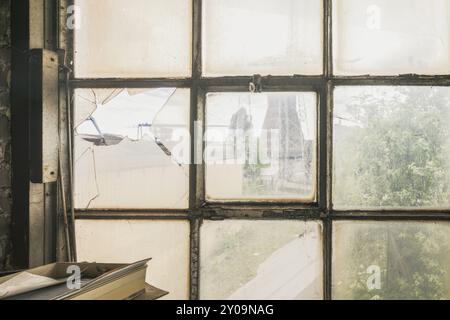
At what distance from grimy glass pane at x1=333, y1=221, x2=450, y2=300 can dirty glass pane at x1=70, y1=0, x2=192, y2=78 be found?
102cm

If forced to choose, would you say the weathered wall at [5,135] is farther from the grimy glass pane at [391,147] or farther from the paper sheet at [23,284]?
the grimy glass pane at [391,147]

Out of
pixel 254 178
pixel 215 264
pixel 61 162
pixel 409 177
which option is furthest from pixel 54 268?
pixel 409 177

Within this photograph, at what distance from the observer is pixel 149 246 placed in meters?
1.54

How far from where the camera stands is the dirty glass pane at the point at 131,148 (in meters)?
1.53

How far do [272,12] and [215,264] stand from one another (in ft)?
3.72

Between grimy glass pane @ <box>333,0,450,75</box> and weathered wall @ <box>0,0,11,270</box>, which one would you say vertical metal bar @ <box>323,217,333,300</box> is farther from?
weathered wall @ <box>0,0,11,270</box>

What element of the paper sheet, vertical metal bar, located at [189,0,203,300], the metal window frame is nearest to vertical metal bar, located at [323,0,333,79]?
the metal window frame

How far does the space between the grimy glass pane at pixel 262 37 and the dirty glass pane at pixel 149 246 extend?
74 cm

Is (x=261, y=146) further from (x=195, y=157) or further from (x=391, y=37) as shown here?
(x=391, y=37)

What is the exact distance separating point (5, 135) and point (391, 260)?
1.73 meters

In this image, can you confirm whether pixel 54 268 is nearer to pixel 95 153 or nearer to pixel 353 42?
pixel 95 153

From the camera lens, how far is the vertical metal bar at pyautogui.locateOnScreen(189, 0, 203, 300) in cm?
152

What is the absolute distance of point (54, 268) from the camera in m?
1.27

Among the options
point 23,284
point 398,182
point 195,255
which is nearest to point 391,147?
point 398,182
